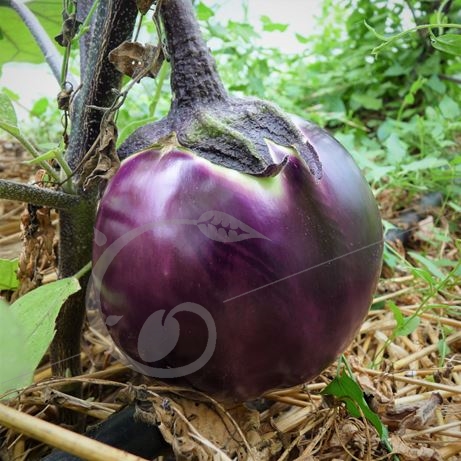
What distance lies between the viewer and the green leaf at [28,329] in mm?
326

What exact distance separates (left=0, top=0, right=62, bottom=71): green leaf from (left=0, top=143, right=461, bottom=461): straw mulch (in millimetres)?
349

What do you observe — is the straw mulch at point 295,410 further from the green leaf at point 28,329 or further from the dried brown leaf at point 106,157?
the dried brown leaf at point 106,157

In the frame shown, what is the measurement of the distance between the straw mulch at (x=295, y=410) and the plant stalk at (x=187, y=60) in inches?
8.5

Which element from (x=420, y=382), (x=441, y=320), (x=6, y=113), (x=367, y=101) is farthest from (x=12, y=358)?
(x=367, y=101)

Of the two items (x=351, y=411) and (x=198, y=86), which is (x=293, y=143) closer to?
(x=198, y=86)

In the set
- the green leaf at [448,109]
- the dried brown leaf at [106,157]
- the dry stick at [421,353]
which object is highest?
the dried brown leaf at [106,157]

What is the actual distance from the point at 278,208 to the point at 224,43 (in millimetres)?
982

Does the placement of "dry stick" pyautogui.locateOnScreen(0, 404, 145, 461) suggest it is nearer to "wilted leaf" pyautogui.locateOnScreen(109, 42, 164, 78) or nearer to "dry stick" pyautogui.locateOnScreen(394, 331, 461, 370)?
"wilted leaf" pyautogui.locateOnScreen(109, 42, 164, 78)

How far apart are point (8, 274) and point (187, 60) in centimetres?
25

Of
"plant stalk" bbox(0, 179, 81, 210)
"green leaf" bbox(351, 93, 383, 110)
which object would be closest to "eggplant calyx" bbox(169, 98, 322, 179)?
"plant stalk" bbox(0, 179, 81, 210)

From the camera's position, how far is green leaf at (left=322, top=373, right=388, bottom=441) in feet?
1.44

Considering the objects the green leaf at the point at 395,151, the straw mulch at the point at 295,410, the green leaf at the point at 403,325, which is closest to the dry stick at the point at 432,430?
the straw mulch at the point at 295,410

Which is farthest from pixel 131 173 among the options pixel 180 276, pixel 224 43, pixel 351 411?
pixel 224 43

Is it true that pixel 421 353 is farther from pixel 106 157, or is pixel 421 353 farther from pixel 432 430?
pixel 106 157
